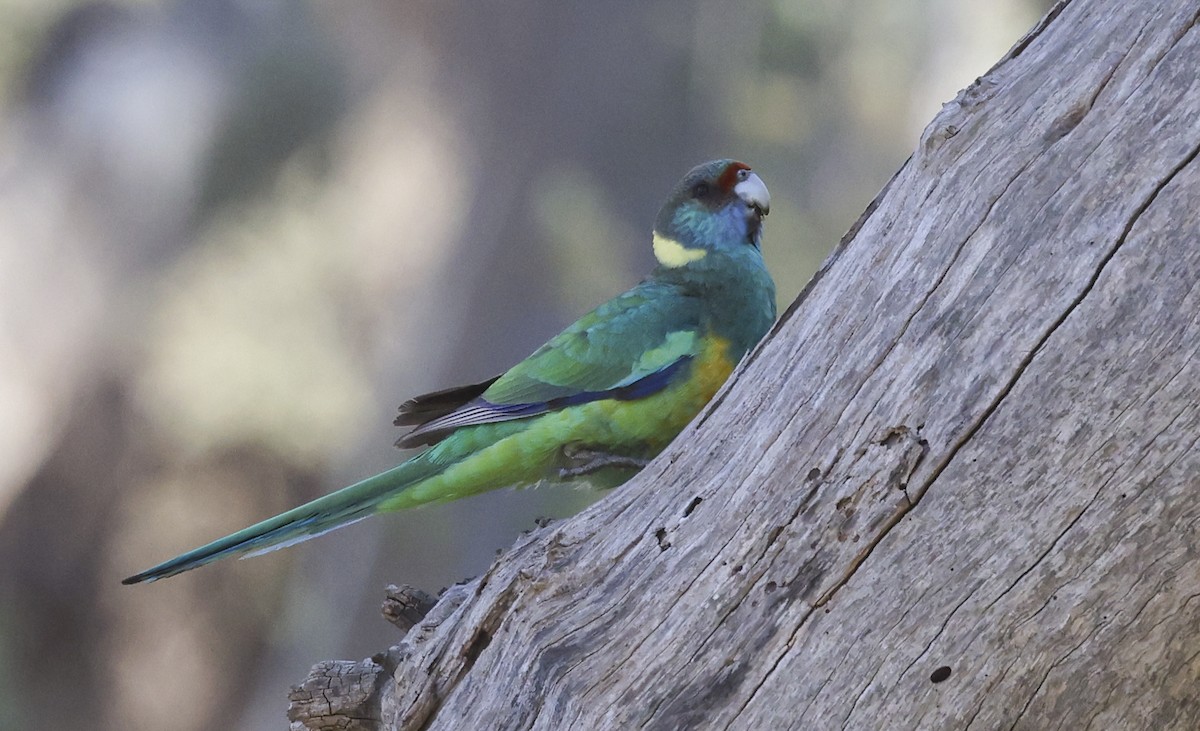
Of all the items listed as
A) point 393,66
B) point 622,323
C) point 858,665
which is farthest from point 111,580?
point 858,665

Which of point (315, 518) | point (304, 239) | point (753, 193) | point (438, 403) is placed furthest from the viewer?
point (304, 239)

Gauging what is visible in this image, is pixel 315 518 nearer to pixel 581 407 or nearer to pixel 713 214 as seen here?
pixel 581 407

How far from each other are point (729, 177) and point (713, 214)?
123mm

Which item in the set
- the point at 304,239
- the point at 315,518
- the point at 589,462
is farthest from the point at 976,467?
the point at 304,239

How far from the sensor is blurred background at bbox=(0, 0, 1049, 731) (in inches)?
213

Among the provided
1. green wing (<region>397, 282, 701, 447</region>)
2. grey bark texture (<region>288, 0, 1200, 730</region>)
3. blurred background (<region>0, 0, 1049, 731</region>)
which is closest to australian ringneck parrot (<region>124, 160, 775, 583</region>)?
green wing (<region>397, 282, 701, 447</region>)

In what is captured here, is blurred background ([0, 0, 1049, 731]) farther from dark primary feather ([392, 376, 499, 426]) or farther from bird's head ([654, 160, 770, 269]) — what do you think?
dark primary feather ([392, 376, 499, 426])

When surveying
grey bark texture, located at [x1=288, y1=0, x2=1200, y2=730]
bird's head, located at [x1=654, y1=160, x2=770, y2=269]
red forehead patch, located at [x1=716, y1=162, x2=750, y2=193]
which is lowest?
grey bark texture, located at [x1=288, y1=0, x2=1200, y2=730]

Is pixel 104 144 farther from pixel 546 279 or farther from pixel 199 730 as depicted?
pixel 199 730

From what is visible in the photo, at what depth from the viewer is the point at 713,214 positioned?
116 inches

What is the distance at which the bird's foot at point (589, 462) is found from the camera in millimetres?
2422

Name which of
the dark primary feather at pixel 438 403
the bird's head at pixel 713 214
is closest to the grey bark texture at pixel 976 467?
the dark primary feather at pixel 438 403

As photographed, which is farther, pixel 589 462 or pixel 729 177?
pixel 729 177

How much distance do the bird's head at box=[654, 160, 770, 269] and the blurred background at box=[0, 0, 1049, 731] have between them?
2979mm
